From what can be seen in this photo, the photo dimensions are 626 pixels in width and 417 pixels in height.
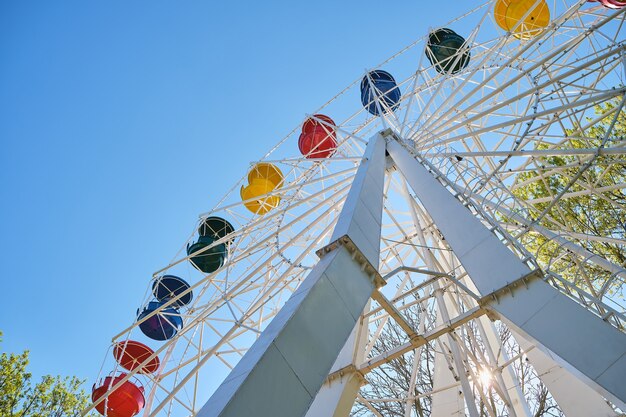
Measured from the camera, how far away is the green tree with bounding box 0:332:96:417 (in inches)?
582

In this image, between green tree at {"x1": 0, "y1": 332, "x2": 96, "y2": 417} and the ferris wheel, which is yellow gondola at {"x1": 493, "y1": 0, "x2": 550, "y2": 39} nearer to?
the ferris wheel

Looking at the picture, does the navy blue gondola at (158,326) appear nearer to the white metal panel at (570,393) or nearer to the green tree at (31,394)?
the green tree at (31,394)

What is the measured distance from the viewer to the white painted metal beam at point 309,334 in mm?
2861

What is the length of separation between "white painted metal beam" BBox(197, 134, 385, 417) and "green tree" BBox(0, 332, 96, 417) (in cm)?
1578

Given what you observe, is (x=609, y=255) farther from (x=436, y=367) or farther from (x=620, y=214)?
(x=436, y=367)

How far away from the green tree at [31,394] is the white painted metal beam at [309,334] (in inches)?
621

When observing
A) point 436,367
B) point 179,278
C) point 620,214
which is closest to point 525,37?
point 620,214

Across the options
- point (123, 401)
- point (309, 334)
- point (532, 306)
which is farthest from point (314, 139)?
point (309, 334)

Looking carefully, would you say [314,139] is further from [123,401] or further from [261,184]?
[123,401]

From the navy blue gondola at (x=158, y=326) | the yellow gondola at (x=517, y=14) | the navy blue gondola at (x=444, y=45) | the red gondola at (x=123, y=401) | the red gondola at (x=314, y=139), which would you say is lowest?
the red gondola at (x=123, y=401)

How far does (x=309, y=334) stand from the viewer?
347 cm

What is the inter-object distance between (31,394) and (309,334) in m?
16.6

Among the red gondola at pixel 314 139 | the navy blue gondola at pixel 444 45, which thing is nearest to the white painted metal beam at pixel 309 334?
the red gondola at pixel 314 139

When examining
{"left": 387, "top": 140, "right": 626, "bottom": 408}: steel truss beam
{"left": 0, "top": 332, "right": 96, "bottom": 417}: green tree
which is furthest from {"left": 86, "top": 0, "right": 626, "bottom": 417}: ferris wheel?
{"left": 0, "top": 332, "right": 96, "bottom": 417}: green tree
